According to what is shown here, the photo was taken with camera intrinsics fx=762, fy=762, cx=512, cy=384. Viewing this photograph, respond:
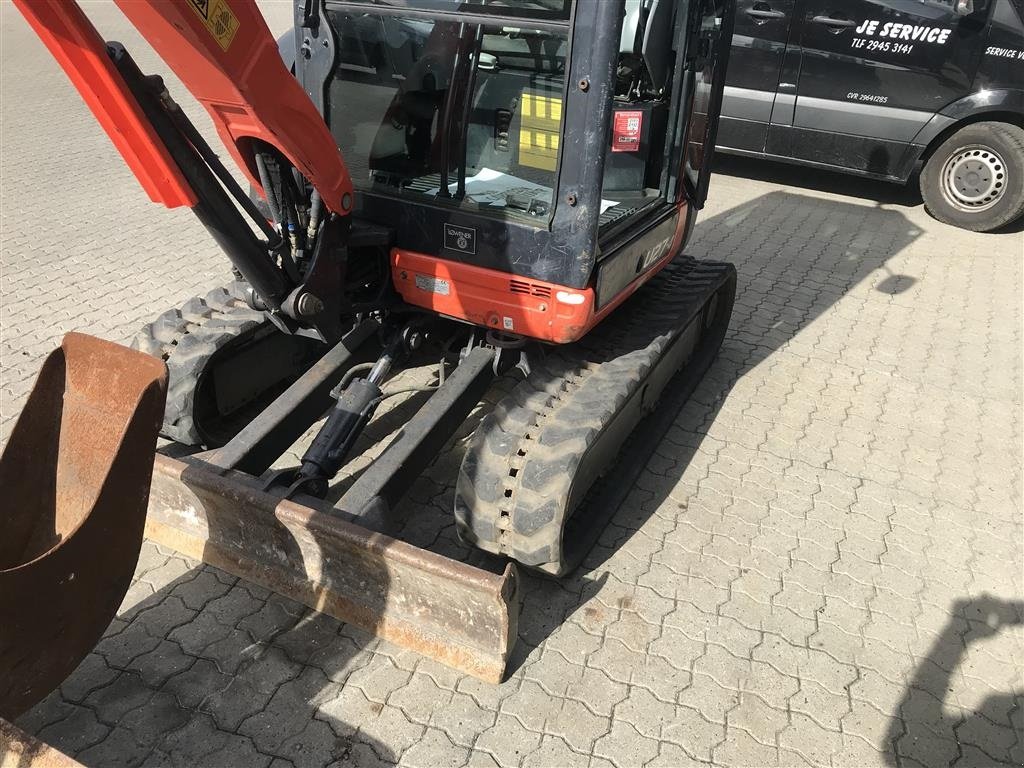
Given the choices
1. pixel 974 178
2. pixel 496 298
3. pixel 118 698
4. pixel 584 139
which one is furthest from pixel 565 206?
pixel 974 178

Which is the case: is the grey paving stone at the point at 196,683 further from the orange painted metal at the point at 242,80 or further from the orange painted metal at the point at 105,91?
the orange painted metal at the point at 242,80

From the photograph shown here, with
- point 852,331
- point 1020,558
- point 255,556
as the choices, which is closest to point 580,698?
point 255,556

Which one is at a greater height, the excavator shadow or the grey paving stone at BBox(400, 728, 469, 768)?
the excavator shadow

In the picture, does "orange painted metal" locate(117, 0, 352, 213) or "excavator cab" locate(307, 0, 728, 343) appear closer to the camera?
"orange painted metal" locate(117, 0, 352, 213)

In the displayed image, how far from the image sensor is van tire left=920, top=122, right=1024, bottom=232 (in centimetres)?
656

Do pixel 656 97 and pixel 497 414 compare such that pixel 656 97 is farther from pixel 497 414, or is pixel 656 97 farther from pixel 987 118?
pixel 987 118

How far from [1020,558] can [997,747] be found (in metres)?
1.10

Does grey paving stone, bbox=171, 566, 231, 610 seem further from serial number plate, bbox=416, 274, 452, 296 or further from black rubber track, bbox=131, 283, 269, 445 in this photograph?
serial number plate, bbox=416, 274, 452, 296

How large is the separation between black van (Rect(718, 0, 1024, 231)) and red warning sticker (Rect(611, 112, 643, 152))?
4.54 metres

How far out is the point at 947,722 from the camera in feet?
8.38

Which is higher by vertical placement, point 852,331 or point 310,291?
point 310,291

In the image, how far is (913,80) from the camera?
21.7ft

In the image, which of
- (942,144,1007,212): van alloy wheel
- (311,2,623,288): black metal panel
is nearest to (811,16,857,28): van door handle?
(942,144,1007,212): van alloy wheel

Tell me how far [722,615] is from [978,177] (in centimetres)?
582
